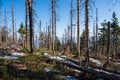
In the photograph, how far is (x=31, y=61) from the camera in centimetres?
1986

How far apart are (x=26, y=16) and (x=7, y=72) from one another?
1917cm

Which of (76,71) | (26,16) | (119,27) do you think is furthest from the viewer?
(119,27)

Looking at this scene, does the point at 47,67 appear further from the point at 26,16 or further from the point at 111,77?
the point at 26,16

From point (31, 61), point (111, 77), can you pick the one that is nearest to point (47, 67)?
point (31, 61)

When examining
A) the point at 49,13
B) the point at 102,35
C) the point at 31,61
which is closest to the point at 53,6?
the point at 49,13

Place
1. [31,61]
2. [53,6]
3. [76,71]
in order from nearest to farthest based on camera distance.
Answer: [76,71], [31,61], [53,6]

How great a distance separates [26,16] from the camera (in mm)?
33594

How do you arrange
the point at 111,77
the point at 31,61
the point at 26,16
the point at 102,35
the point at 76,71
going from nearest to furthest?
the point at 111,77 < the point at 76,71 < the point at 31,61 < the point at 26,16 < the point at 102,35

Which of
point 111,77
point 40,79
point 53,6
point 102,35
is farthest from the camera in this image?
point 102,35

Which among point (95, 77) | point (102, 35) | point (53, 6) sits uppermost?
point (53, 6)

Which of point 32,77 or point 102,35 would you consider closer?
point 32,77

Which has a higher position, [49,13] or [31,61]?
[49,13]

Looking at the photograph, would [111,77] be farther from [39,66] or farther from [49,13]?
[49,13]

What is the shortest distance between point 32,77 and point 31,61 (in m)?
4.79
